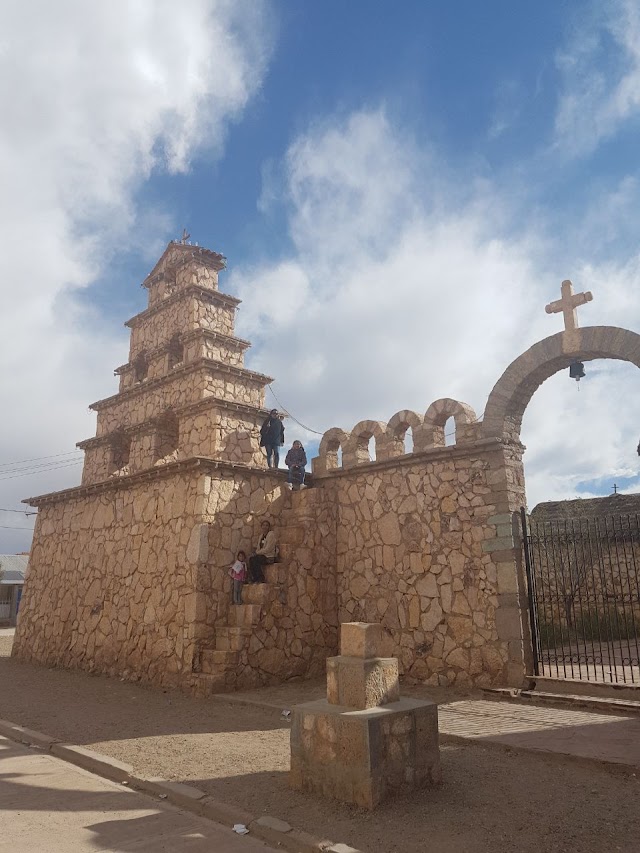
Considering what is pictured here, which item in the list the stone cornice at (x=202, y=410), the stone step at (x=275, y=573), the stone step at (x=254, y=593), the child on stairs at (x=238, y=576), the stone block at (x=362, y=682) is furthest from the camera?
the stone cornice at (x=202, y=410)

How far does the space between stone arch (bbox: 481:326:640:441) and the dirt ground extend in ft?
16.5

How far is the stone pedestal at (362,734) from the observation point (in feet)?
15.2

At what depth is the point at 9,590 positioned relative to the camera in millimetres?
32062

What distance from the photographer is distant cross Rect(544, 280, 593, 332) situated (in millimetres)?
9180

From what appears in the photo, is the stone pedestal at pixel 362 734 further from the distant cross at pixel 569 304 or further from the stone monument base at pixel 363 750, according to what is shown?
the distant cross at pixel 569 304

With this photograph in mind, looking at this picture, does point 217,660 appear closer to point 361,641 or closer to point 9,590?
point 361,641

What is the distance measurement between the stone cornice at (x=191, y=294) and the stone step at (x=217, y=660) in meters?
9.61

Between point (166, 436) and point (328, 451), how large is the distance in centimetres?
511

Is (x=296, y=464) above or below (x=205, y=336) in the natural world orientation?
below

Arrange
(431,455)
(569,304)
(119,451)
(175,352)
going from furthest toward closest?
(119,451) → (175,352) → (431,455) → (569,304)

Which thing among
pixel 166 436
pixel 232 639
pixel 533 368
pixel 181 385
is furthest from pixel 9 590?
pixel 533 368

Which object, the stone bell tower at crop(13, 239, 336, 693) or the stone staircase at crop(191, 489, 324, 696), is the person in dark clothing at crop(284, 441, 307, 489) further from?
the stone staircase at crop(191, 489, 324, 696)

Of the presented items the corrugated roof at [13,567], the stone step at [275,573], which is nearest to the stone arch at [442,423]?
the stone step at [275,573]

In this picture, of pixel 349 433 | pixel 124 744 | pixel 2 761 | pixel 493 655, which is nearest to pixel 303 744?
pixel 124 744
